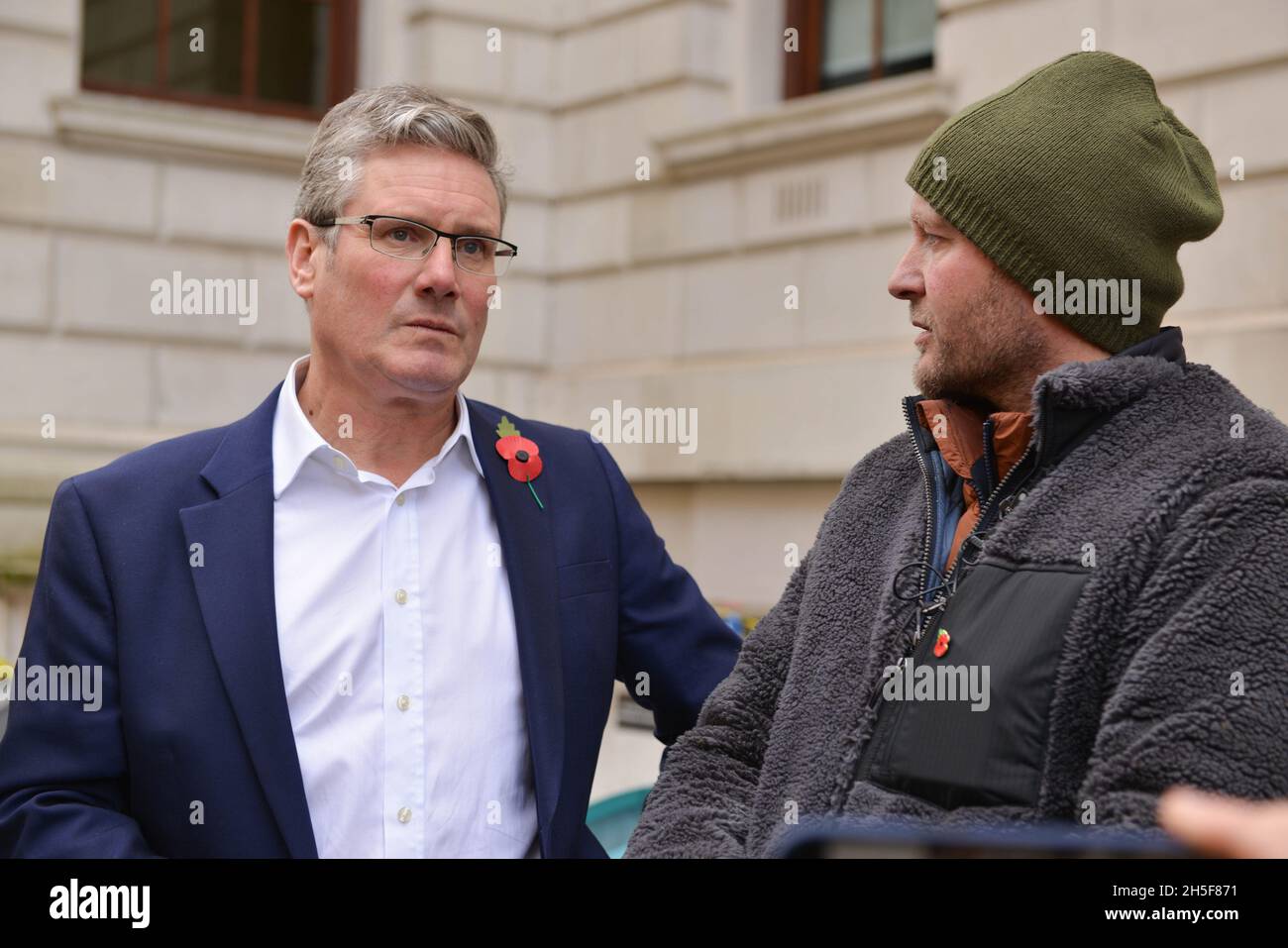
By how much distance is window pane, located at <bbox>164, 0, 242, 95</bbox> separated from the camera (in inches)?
420

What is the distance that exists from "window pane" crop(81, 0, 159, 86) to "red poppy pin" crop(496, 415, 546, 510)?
8279 millimetres

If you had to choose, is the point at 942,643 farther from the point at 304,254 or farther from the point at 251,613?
the point at 304,254

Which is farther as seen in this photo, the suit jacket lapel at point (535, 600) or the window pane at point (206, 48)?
the window pane at point (206, 48)

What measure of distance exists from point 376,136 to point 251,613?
0.95 metres

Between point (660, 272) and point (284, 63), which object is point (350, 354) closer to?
point (660, 272)

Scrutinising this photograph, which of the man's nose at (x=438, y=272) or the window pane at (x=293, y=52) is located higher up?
the window pane at (x=293, y=52)

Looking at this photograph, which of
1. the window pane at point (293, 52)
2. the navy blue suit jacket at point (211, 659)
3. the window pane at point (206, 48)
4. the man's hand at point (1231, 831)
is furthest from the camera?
the window pane at point (293, 52)

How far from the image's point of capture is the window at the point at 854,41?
31.5 feet

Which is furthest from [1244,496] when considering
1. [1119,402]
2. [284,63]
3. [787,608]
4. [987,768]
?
[284,63]

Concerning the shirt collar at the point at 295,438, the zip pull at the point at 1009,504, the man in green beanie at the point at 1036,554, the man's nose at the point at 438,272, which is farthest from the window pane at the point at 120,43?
the zip pull at the point at 1009,504

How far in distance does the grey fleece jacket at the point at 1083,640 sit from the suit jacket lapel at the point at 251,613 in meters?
0.63

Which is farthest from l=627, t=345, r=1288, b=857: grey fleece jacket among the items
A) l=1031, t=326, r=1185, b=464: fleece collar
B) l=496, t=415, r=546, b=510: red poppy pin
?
l=496, t=415, r=546, b=510: red poppy pin

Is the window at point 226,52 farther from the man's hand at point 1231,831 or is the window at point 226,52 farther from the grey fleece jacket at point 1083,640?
the man's hand at point 1231,831
